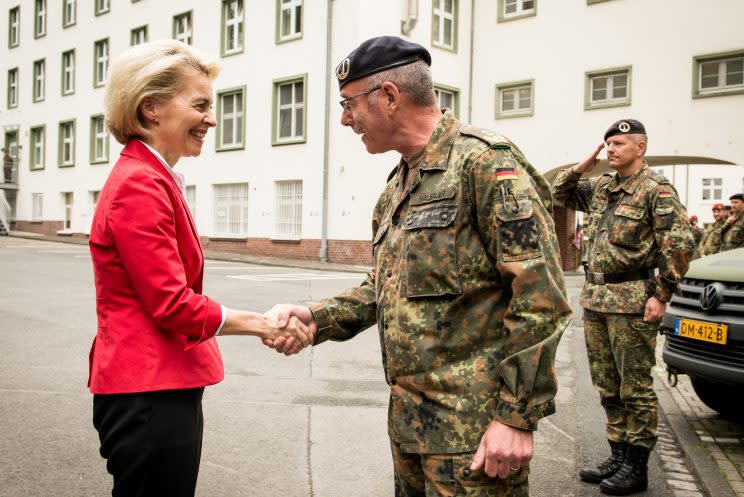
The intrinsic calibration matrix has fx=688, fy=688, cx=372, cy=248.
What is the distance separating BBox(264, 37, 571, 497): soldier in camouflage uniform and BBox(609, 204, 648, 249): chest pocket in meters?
2.25

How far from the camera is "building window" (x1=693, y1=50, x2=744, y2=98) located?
19266 mm

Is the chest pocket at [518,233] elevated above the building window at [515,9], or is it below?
below

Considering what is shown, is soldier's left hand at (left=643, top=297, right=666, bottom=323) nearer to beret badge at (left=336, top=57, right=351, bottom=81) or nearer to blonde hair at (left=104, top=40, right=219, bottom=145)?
beret badge at (left=336, top=57, right=351, bottom=81)

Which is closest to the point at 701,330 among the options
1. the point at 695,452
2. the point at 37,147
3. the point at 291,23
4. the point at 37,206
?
the point at 695,452

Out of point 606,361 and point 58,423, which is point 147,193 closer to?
point 606,361

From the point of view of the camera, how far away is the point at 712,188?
1731 inches

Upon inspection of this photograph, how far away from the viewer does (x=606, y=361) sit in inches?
168

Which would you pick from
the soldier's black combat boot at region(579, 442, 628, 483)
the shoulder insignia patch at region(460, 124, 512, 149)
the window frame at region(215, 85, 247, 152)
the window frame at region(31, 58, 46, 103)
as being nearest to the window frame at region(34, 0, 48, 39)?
the window frame at region(31, 58, 46, 103)

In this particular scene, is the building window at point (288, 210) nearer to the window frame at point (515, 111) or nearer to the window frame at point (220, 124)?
the window frame at point (220, 124)

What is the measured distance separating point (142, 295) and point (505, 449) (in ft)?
3.71

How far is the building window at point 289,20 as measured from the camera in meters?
23.2

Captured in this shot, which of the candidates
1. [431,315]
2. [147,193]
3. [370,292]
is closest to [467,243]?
[431,315]

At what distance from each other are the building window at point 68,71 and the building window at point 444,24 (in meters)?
18.6

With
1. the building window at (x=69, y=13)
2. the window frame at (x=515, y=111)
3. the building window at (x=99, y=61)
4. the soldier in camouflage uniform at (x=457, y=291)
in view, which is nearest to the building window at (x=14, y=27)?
the building window at (x=69, y=13)
